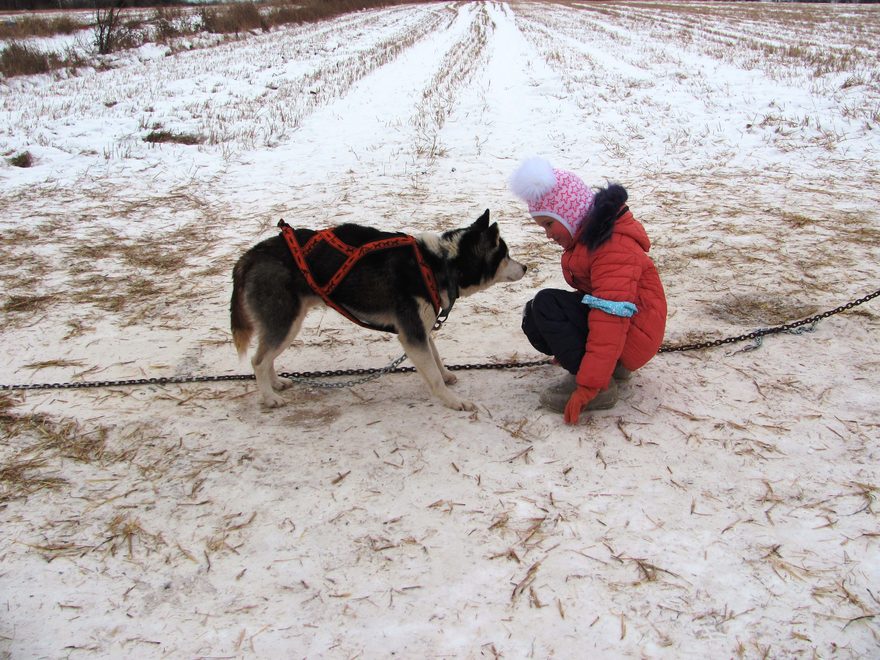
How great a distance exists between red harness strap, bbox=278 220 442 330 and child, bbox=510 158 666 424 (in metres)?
0.72

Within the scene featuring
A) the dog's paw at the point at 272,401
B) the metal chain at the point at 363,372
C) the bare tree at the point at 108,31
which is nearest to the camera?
the dog's paw at the point at 272,401

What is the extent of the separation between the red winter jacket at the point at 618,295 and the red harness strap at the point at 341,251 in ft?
2.83

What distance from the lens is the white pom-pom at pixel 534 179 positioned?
3113mm

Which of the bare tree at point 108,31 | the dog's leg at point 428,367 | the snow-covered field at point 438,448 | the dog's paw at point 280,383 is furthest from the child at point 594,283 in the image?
the bare tree at point 108,31

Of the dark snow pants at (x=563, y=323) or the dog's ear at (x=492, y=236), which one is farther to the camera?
the dog's ear at (x=492, y=236)

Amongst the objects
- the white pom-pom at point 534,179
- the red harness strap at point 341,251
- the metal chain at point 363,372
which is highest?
the white pom-pom at point 534,179

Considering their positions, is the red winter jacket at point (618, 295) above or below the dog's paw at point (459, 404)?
above

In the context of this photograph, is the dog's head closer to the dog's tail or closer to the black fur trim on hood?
the black fur trim on hood

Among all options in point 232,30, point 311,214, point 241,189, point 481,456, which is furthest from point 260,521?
point 232,30

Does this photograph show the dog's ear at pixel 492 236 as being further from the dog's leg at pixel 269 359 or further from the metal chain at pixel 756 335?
the metal chain at pixel 756 335

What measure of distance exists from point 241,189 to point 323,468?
6.14 metres

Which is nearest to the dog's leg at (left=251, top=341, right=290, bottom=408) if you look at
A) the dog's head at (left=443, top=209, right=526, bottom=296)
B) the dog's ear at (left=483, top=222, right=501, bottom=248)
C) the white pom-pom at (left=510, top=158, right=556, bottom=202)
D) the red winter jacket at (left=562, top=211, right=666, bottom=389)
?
the dog's head at (left=443, top=209, right=526, bottom=296)

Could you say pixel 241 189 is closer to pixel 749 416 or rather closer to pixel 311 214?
pixel 311 214

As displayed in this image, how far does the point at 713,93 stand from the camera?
12.2 meters
